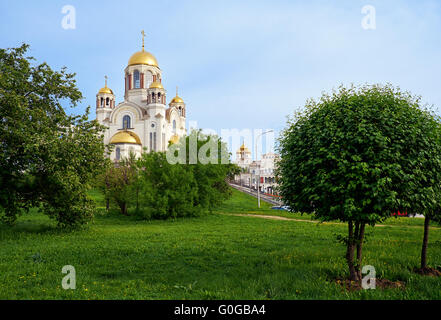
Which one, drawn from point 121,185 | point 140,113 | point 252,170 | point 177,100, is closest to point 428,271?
point 121,185

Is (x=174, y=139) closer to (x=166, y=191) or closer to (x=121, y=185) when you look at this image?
(x=121, y=185)

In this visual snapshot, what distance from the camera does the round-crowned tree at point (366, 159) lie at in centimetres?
587

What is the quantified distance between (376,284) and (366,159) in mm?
2590

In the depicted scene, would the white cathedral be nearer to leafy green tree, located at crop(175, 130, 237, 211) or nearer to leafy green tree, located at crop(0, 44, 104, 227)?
leafy green tree, located at crop(175, 130, 237, 211)

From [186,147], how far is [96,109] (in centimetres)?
4404

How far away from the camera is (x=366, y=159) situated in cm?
602

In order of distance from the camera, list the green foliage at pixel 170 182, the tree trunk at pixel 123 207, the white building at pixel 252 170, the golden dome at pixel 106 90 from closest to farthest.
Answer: the green foliage at pixel 170 182
the tree trunk at pixel 123 207
the golden dome at pixel 106 90
the white building at pixel 252 170

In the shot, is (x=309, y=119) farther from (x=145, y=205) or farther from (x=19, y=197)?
(x=145, y=205)

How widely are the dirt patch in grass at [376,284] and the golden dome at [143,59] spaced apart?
60.0m

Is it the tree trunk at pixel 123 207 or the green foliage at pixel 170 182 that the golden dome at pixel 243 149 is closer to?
the green foliage at pixel 170 182

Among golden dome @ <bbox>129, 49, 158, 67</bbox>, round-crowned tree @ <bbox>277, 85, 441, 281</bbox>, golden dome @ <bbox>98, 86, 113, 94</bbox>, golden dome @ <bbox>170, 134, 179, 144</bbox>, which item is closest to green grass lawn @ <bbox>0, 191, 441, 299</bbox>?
round-crowned tree @ <bbox>277, 85, 441, 281</bbox>

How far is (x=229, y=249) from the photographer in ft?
33.6

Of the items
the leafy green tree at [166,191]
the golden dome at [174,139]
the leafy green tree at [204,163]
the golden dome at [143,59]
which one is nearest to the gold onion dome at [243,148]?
the golden dome at [174,139]
